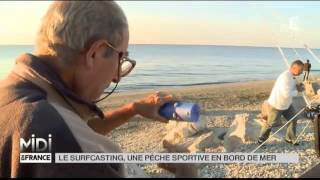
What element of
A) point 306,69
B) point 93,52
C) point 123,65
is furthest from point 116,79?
point 306,69

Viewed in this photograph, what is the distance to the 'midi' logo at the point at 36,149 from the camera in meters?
1.23

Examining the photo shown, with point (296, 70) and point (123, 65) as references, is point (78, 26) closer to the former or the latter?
point (123, 65)

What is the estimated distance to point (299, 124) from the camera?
1.75 m

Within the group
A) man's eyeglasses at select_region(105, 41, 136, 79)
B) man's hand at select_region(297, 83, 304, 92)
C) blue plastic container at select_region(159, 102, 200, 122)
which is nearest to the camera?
man's eyeglasses at select_region(105, 41, 136, 79)

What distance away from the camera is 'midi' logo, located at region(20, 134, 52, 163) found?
123 centimetres

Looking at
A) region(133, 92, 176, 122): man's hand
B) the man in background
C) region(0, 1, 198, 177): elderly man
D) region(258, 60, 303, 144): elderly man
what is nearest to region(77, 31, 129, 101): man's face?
region(0, 1, 198, 177): elderly man

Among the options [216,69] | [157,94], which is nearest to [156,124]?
[157,94]

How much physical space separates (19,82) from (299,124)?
1.00 meters

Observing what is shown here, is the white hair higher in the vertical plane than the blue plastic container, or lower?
higher

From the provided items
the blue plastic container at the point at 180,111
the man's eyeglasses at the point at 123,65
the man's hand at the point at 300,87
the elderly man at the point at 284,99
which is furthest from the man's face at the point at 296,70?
the man's eyeglasses at the point at 123,65

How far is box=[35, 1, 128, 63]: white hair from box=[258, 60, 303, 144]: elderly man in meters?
0.58

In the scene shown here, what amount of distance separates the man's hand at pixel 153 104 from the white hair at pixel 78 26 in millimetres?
264

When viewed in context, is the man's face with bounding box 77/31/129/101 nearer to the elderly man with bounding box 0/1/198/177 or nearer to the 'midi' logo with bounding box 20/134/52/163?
the elderly man with bounding box 0/1/198/177

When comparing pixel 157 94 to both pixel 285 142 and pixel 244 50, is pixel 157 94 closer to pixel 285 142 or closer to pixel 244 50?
pixel 244 50
